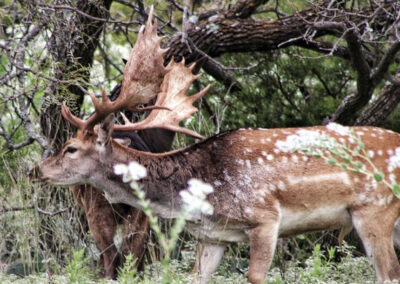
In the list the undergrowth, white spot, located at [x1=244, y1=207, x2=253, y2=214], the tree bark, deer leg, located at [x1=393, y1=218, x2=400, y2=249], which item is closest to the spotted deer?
white spot, located at [x1=244, y1=207, x2=253, y2=214]

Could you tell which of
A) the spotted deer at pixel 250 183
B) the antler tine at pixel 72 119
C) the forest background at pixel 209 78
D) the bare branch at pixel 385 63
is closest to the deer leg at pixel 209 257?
the spotted deer at pixel 250 183

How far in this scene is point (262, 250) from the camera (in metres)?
6.46

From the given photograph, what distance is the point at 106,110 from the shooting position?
6820 millimetres

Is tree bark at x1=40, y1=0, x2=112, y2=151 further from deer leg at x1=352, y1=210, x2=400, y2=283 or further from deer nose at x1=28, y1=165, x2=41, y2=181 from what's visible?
deer leg at x1=352, y1=210, x2=400, y2=283

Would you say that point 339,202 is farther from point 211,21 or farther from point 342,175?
point 211,21

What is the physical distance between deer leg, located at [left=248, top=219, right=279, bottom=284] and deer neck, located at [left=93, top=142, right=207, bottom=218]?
2.35ft

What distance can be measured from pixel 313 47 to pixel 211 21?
115 centimetres

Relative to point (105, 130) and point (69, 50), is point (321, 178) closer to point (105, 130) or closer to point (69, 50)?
point (105, 130)

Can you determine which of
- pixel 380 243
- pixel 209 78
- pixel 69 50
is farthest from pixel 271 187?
pixel 209 78

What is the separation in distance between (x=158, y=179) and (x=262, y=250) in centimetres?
107

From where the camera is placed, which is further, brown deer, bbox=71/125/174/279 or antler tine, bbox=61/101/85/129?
brown deer, bbox=71/125/174/279

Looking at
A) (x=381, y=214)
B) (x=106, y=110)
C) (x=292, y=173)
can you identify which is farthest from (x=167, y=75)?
(x=381, y=214)

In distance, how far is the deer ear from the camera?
6.79 metres

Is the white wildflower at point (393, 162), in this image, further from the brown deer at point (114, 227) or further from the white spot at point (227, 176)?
the brown deer at point (114, 227)
